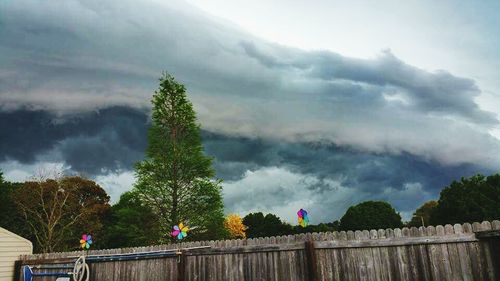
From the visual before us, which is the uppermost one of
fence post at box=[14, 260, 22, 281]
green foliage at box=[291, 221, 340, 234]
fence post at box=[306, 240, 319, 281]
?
green foliage at box=[291, 221, 340, 234]

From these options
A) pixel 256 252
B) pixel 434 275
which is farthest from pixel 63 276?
pixel 434 275

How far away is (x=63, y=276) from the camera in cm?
1272

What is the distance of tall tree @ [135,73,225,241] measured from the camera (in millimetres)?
25250

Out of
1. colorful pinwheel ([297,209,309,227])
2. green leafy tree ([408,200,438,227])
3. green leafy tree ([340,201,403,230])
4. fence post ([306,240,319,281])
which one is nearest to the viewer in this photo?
fence post ([306,240,319,281])

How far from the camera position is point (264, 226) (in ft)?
171

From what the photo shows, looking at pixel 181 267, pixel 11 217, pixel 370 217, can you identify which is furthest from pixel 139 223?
pixel 370 217

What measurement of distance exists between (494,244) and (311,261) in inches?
121

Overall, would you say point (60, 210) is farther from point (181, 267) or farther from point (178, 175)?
point (181, 267)

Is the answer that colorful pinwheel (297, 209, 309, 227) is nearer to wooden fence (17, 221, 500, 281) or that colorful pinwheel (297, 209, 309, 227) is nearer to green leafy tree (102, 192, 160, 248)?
wooden fence (17, 221, 500, 281)

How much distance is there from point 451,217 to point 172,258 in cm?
2770

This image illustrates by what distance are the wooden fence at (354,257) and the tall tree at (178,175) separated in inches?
604

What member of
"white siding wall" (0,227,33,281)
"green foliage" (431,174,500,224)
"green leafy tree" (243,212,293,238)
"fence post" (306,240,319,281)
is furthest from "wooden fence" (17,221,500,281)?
"green leafy tree" (243,212,293,238)

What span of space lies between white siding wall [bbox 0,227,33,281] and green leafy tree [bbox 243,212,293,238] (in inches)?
1466

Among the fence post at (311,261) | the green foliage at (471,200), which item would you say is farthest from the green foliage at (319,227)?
the fence post at (311,261)
